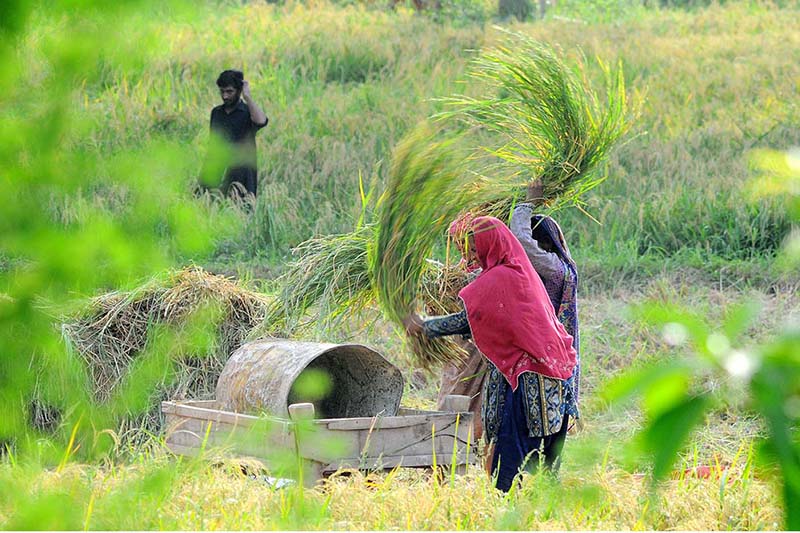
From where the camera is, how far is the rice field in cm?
114

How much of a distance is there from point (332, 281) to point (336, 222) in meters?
6.03

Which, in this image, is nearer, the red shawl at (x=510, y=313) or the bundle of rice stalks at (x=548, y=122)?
the red shawl at (x=510, y=313)

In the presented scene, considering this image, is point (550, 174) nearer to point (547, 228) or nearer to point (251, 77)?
point (547, 228)

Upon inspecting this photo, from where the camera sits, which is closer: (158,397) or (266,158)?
(158,397)

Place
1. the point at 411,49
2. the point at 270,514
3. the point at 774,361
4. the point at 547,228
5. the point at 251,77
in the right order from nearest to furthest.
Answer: the point at 774,361
the point at 270,514
the point at 547,228
the point at 251,77
the point at 411,49

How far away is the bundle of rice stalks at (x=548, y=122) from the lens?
5.22 metres

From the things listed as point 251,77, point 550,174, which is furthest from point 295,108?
point 550,174

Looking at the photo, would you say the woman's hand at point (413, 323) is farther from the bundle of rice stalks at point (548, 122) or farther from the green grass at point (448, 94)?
the green grass at point (448, 94)

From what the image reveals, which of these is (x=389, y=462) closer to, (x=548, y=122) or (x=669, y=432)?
(x=548, y=122)

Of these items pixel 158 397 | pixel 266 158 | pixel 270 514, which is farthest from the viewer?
pixel 266 158

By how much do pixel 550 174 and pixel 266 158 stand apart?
848 cm

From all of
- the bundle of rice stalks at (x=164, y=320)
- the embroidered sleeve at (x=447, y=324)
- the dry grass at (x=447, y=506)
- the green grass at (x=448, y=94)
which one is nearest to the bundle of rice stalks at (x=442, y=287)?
the embroidered sleeve at (x=447, y=324)

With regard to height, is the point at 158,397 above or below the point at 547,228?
below

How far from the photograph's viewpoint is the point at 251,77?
16.5 m
